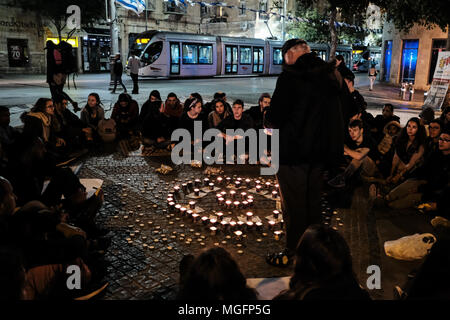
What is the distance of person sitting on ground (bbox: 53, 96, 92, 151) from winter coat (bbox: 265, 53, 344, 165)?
18.8ft

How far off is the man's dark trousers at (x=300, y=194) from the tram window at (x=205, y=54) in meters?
24.8

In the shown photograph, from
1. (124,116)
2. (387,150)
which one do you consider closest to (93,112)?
(124,116)

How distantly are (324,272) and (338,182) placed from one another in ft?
14.0

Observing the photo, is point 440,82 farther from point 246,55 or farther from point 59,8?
point 59,8

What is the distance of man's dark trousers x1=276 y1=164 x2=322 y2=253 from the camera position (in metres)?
3.79

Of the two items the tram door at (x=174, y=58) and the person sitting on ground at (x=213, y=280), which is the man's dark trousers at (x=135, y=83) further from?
the person sitting on ground at (x=213, y=280)

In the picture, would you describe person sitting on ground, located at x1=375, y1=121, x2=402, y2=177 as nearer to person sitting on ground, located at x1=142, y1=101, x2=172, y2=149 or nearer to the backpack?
person sitting on ground, located at x1=142, y1=101, x2=172, y2=149

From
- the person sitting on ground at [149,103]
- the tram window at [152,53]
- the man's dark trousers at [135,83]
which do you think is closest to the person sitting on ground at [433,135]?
the person sitting on ground at [149,103]

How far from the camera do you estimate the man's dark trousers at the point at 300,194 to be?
12.4 ft

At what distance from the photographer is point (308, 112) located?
365cm

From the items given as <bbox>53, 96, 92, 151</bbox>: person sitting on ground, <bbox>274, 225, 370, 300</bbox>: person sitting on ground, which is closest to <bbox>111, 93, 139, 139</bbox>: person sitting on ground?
<bbox>53, 96, 92, 151</bbox>: person sitting on ground
